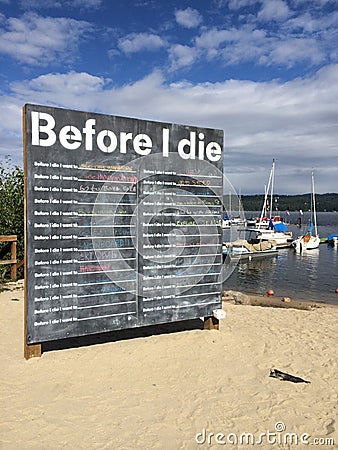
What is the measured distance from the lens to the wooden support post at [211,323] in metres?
7.62

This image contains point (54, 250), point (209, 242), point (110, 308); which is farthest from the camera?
point (209, 242)

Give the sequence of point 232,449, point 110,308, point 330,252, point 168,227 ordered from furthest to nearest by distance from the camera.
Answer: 1. point 330,252
2. point 168,227
3. point 110,308
4. point 232,449

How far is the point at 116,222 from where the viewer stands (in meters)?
6.36

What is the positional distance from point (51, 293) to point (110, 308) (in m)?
0.97

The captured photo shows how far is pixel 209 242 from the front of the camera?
24.5 feet

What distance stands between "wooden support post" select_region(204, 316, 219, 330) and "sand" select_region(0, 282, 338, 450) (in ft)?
0.54

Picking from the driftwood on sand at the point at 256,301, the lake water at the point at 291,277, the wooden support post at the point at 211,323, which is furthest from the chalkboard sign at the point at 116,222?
the lake water at the point at 291,277

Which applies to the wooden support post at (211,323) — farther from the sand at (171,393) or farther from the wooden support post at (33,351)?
the wooden support post at (33,351)

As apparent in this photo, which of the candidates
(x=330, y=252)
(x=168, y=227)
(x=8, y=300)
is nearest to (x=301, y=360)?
(x=168, y=227)

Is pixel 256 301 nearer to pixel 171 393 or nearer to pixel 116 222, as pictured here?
pixel 116 222

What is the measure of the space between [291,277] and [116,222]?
2221cm

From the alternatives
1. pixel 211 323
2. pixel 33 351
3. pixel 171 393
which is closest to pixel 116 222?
pixel 33 351

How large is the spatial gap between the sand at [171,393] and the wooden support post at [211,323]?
16 centimetres

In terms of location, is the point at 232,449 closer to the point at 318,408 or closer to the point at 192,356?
the point at 318,408
